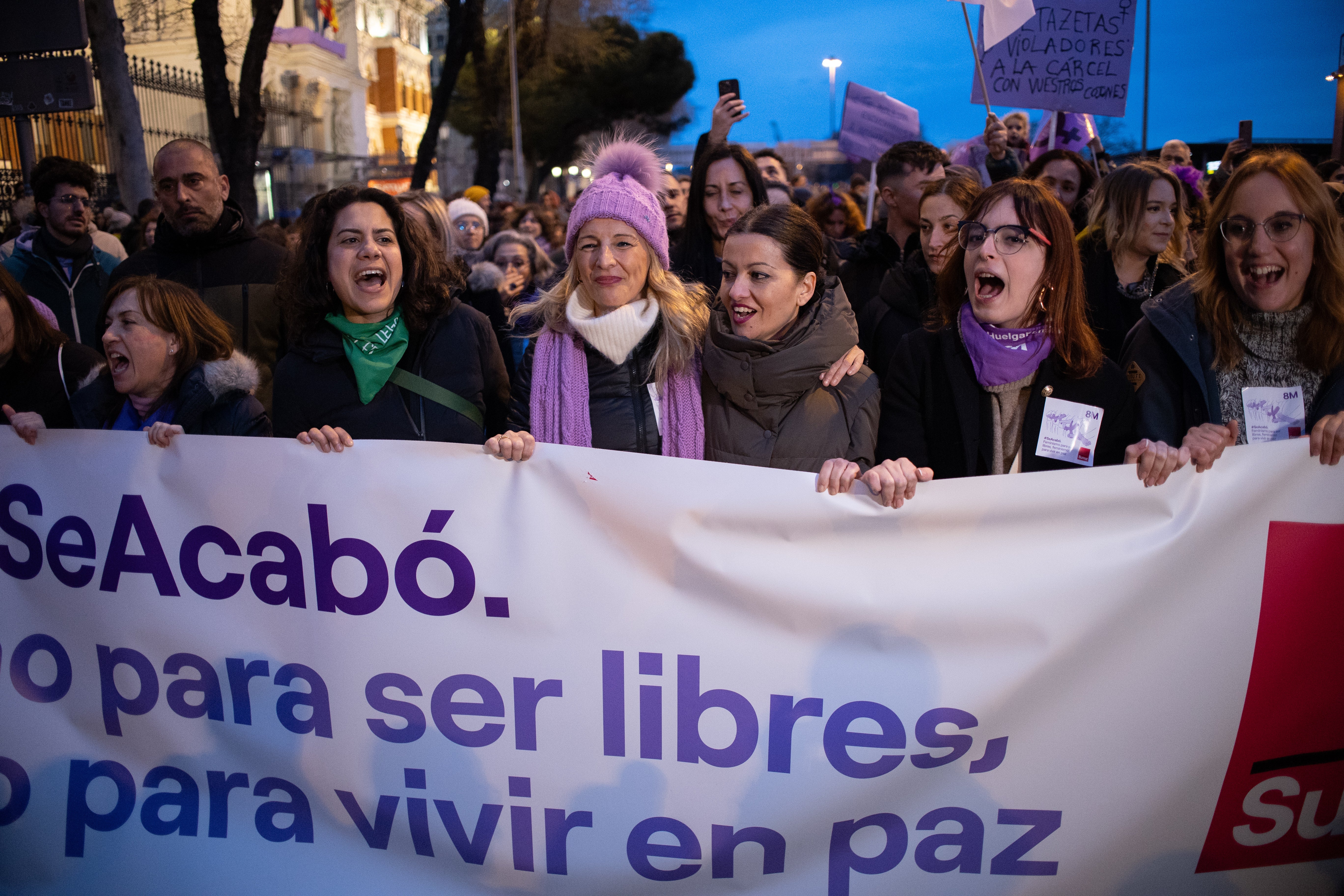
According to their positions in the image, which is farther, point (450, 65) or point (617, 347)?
point (450, 65)

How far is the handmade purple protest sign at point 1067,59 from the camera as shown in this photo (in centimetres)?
574

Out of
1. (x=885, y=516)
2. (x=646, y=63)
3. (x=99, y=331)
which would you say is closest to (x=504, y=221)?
(x=99, y=331)

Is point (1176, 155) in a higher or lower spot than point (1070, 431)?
higher

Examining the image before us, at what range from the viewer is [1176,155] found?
275 inches

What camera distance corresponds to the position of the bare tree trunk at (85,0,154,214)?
8.62 m

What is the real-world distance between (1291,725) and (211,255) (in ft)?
13.9

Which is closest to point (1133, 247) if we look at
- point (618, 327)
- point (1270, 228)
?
point (1270, 228)

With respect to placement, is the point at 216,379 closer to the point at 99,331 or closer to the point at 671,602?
the point at 99,331

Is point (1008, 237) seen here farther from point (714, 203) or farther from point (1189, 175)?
point (1189, 175)

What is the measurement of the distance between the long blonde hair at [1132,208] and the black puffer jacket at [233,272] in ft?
11.3

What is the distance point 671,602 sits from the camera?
2.31 metres

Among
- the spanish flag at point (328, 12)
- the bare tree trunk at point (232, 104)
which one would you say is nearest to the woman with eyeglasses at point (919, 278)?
the bare tree trunk at point (232, 104)

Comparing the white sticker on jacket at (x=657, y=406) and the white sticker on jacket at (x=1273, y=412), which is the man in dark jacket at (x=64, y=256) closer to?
the white sticker on jacket at (x=657, y=406)

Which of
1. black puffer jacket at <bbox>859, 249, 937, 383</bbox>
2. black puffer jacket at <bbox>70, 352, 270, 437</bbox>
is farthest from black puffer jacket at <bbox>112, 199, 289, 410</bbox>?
black puffer jacket at <bbox>859, 249, 937, 383</bbox>
